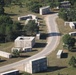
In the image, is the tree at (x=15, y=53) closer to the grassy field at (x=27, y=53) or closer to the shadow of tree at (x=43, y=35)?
the grassy field at (x=27, y=53)

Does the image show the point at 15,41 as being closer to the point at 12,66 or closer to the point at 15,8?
the point at 12,66

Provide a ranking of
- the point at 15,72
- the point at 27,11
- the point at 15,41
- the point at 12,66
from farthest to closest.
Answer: the point at 27,11
the point at 15,41
the point at 12,66
the point at 15,72

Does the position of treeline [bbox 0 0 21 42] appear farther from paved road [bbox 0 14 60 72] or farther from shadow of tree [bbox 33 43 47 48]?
paved road [bbox 0 14 60 72]

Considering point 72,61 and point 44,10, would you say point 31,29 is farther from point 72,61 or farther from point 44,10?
point 44,10

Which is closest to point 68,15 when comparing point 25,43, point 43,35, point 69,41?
point 43,35

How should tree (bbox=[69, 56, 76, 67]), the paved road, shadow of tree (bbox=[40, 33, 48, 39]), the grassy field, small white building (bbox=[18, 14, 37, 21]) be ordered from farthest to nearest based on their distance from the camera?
small white building (bbox=[18, 14, 37, 21]) < shadow of tree (bbox=[40, 33, 48, 39]) < the grassy field < the paved road < tree (bbox=[69, 56, 76, 67])

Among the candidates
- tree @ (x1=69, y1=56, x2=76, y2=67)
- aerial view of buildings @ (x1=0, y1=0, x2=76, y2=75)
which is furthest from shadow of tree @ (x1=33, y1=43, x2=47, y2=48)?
tree @ (x1=69, y1=56, x2=76, y2=67)

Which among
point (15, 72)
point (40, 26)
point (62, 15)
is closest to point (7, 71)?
point (15, 72)

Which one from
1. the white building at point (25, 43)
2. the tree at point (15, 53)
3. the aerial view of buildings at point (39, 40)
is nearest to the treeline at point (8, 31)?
the aerial view of buildings at point (39, 40)
